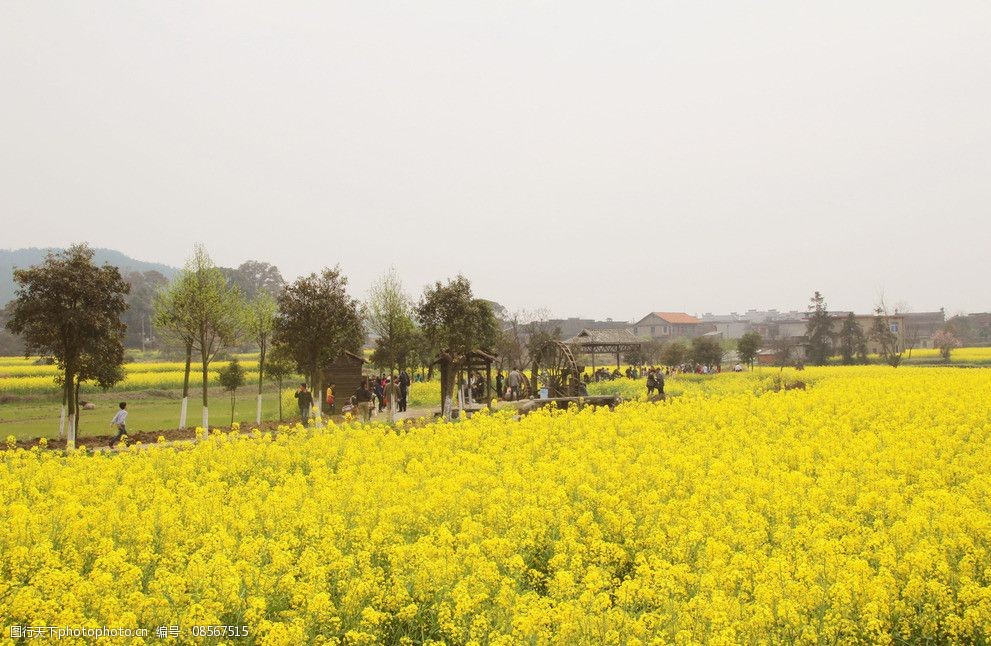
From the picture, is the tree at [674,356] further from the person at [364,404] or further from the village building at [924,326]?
the village building at [924,326]

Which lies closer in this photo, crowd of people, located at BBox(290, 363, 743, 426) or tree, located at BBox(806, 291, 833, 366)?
crowd of people, located at BBox(290, 363, 743, 426)

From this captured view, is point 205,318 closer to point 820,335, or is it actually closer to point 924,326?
point 820,335

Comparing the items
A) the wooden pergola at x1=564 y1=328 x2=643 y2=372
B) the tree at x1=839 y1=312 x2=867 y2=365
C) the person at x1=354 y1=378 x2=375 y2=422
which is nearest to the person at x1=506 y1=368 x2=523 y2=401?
the person at x1=354 y1=378 x2=375 y2=422

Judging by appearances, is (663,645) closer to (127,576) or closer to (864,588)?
(864,588)

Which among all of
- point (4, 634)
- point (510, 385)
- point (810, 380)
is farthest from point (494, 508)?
point (810, 380)

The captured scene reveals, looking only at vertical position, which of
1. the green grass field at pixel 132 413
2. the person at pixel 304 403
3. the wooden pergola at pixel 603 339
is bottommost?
the green grass field at pixel 132 413

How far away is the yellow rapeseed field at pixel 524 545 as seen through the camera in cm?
632

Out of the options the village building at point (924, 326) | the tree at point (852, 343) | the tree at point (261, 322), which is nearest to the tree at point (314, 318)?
the tree at point (261, 322)

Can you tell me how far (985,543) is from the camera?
820cm

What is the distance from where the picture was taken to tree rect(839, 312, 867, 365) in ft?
271

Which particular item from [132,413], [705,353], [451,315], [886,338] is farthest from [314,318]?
[886,338]

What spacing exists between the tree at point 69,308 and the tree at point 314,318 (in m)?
5.49

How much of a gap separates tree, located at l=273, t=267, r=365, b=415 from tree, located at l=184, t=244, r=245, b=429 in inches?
77.0

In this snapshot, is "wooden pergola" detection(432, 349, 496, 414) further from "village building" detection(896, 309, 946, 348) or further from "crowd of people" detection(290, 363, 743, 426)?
"village building" detection(896, 309, 946, 348)
